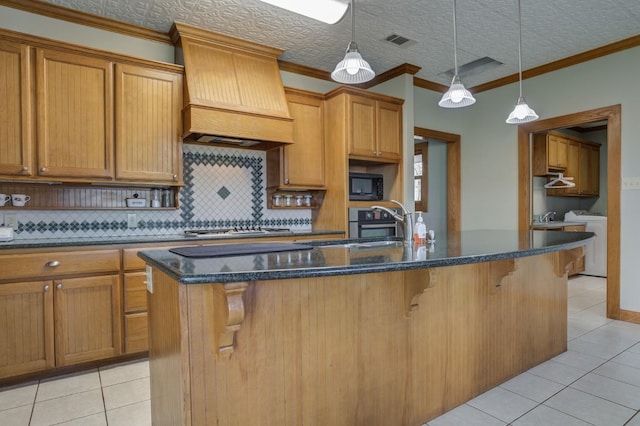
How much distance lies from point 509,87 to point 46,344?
211 inches

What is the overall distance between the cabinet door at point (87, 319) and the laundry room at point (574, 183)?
529cm

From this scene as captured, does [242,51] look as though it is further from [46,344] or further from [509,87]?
[509,87]

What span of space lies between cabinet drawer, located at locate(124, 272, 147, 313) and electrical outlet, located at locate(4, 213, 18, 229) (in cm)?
97

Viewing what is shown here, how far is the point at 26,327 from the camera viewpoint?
8.15ft

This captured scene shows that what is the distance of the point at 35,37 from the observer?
266 cm

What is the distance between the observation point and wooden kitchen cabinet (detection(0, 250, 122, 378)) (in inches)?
95.9

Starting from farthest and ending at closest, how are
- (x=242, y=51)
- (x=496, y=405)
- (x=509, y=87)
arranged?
(x=509, y=87)
(x=242, y=51)
(x=496, y=405)

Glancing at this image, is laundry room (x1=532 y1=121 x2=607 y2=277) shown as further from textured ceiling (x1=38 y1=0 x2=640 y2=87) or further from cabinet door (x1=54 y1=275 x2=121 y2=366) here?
cabinet door (x1=54 y1=275 x2=121 y2=366)

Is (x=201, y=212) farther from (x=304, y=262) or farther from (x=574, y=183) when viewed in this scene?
(x=574, y=183)

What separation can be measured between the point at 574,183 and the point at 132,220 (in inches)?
262

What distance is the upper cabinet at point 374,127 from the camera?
392 centimetres

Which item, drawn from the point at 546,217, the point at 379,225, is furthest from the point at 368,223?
the point at 546,217

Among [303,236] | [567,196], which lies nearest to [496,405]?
[303,236]

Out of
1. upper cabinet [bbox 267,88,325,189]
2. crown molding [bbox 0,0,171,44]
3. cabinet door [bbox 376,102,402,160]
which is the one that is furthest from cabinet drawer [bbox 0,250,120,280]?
cabinet door [bbox 376,102,402,160]
